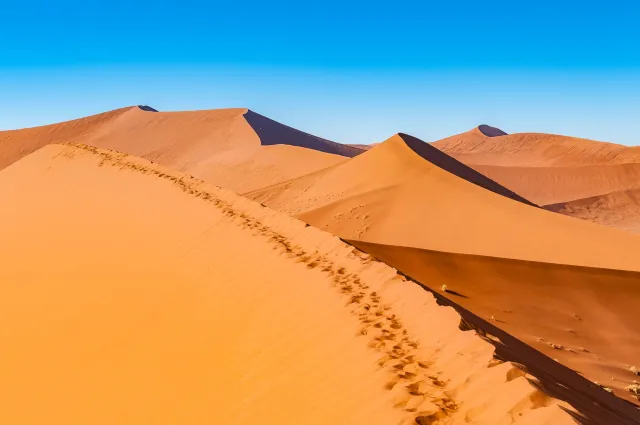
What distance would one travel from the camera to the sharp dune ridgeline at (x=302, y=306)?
4.52 meters

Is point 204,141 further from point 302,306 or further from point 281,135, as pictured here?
point 302,306

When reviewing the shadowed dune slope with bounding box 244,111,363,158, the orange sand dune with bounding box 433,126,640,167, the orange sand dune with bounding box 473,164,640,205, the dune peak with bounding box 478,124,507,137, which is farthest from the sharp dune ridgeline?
the dune peak with bounding box 478,124,507,137

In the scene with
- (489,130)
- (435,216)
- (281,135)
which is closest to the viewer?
(435,216)

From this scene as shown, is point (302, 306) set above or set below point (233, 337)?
above

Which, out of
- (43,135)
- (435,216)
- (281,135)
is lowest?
(435,216)

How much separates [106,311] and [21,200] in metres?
12.2

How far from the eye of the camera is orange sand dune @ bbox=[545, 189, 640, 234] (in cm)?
4484

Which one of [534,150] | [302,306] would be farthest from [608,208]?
[302,306]

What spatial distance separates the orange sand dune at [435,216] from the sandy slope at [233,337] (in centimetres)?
705

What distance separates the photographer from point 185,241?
10781 mm

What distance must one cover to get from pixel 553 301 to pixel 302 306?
6.24m

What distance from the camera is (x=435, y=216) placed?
19.1 metres

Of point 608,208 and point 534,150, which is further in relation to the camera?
point 534,150

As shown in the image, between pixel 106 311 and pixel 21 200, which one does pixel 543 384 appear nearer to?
pixel 106 311
